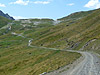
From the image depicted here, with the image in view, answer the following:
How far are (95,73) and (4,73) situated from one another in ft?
172

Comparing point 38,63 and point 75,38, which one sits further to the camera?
point 75,38

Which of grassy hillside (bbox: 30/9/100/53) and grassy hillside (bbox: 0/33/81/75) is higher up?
grassy hillside (bbox: 30/9/100/53)

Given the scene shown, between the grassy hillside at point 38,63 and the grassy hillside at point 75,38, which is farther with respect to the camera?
the grassy hillside at point 75,38

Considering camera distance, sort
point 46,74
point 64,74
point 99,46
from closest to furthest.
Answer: point 64,74 < point 46,74 < point 99,46

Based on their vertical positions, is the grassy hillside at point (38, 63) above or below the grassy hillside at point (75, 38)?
below

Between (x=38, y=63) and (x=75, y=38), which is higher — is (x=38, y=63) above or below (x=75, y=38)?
below

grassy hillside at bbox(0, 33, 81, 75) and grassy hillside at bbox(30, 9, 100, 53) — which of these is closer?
grassy hillside at bbox(0, 33, 81, 75)

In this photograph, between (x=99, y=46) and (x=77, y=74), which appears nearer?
(x=77, y=74)

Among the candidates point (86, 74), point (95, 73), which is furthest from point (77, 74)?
point (95, 73)

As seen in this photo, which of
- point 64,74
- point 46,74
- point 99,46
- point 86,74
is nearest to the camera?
point 86,74

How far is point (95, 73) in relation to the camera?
837 inches

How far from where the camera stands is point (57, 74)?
24.1m

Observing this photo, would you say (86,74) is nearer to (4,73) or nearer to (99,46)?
(99,46)

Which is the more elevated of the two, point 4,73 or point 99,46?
point 99,46
